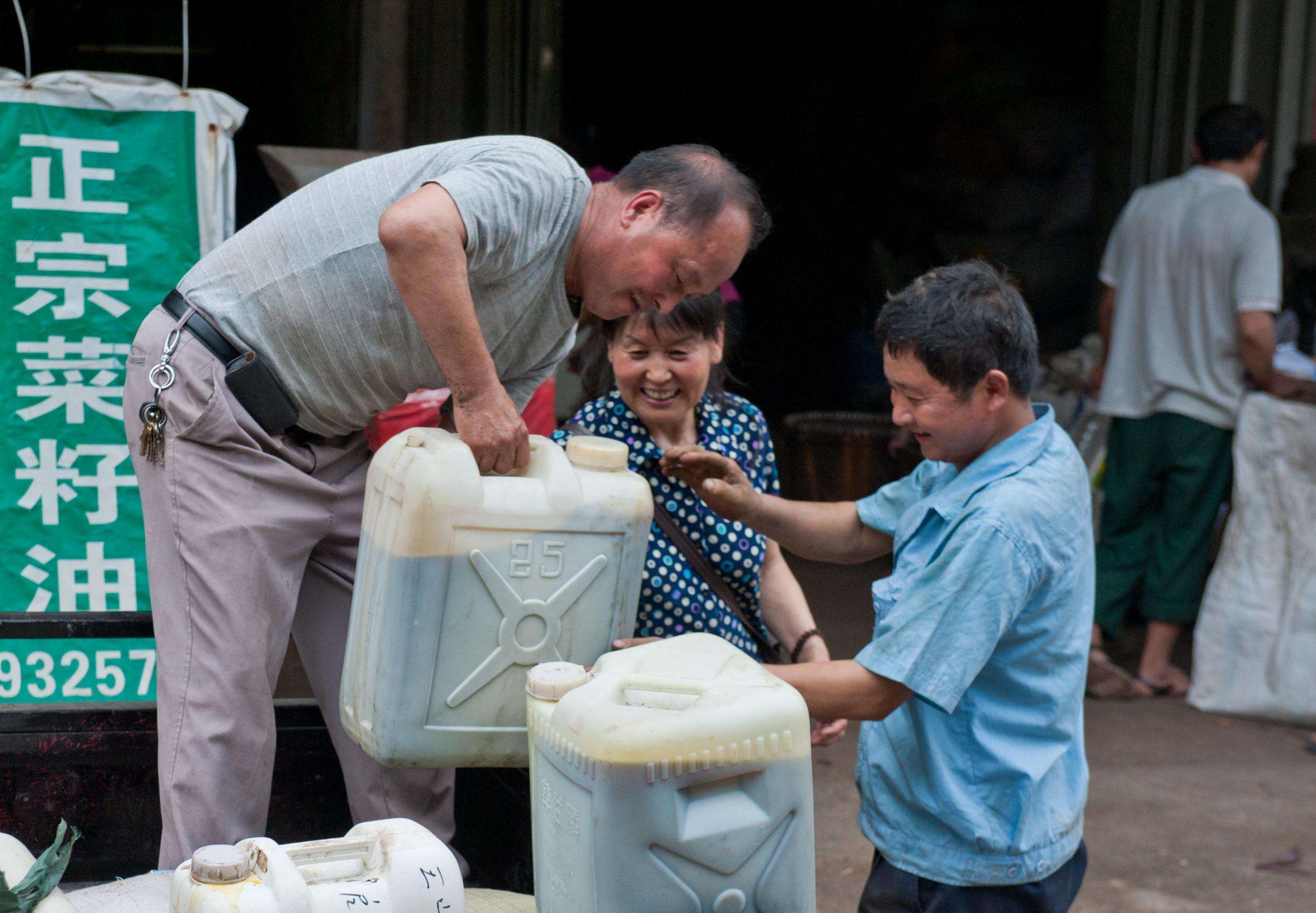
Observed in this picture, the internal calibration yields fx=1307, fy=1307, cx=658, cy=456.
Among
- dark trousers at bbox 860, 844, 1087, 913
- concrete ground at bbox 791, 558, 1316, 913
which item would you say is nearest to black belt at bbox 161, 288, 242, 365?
dark trousers at bbox 860, 844, 1087, 913

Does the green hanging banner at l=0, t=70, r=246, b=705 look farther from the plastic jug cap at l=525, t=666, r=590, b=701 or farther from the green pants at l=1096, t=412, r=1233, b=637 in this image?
the green pants at l=1096, t=412, r=1233, b=637

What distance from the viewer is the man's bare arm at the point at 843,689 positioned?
5.61 ft

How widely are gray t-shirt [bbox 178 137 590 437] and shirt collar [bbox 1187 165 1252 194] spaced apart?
10.3ft

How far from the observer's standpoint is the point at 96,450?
10.3 feet

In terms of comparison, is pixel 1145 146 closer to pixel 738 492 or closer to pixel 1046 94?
pixel 1046 94

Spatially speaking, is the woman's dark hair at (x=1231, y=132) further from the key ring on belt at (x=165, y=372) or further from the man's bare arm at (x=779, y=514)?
the key ring on belt at (x=165, y=372)

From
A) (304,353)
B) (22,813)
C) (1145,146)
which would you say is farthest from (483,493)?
(1145,146)

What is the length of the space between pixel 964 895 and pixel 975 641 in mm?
402

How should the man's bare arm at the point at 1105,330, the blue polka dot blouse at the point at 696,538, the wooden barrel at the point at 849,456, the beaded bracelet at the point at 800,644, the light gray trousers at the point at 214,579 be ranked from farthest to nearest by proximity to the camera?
the wooden barrel at the point at 849,456
the man's bare arm at the point at 1105,330
the beaded bracelet at the point at 800,644
the blue polka dot blouse at the point at 696,538
the light gray trousers at the point at 214,579

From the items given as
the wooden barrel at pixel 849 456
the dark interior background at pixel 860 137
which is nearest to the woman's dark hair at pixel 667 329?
the wooden barrel at pixel 849 456

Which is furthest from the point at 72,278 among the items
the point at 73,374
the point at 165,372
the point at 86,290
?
the point at 165,372

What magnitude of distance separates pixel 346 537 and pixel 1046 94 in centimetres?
555

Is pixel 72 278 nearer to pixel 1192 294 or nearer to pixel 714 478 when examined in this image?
pixel 714 478

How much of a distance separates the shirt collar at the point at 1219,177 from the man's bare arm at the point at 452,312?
11.2 ft
